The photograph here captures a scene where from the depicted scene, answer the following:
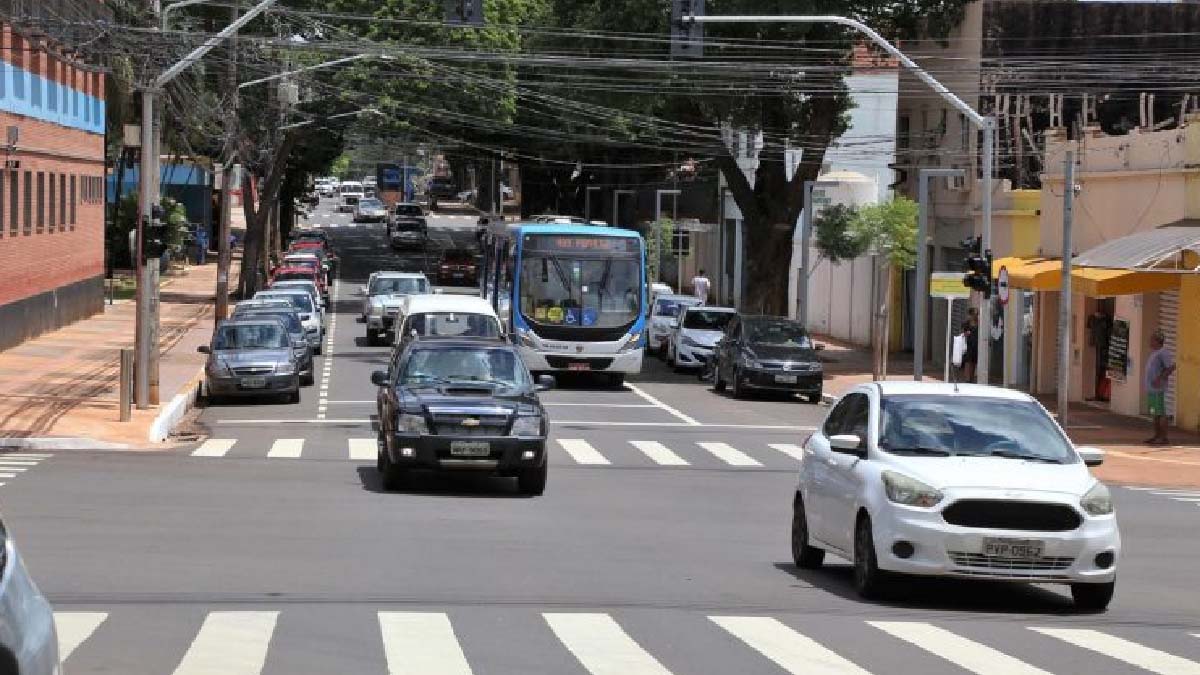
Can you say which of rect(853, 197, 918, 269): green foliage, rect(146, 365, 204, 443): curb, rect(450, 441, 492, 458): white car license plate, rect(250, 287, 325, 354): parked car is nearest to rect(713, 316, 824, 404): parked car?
A: rect(853, 197, 918, 269): green foliage

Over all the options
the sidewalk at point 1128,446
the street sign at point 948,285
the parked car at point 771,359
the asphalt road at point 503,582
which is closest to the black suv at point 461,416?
the asphalt road at point 503,582

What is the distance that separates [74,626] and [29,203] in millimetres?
38525

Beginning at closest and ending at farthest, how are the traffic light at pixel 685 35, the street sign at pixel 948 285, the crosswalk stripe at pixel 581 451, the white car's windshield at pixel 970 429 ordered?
the white car's windshield at pixel 970 429 → the crosswalk stripe at pixel 581 451 → the traffic light at pixel 685 35 → the street sign at pixel 948 285

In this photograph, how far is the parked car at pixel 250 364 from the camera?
1459 inches

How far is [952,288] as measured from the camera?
39.5m

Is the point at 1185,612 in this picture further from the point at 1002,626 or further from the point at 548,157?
the point at 548,157

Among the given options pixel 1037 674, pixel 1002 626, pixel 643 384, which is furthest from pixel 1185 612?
pixel 643 384

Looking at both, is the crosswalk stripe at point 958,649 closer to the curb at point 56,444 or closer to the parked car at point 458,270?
the curb at point 56,444

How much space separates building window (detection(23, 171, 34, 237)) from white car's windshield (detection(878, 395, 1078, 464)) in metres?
36.9

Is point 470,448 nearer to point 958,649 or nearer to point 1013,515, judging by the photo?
point 1013,515

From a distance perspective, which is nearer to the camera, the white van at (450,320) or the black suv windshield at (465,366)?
the black suv windshield at (465,366)

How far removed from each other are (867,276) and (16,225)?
86.7ft

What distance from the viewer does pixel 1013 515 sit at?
13953mm

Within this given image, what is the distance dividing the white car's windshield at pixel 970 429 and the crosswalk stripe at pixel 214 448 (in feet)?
46.6
